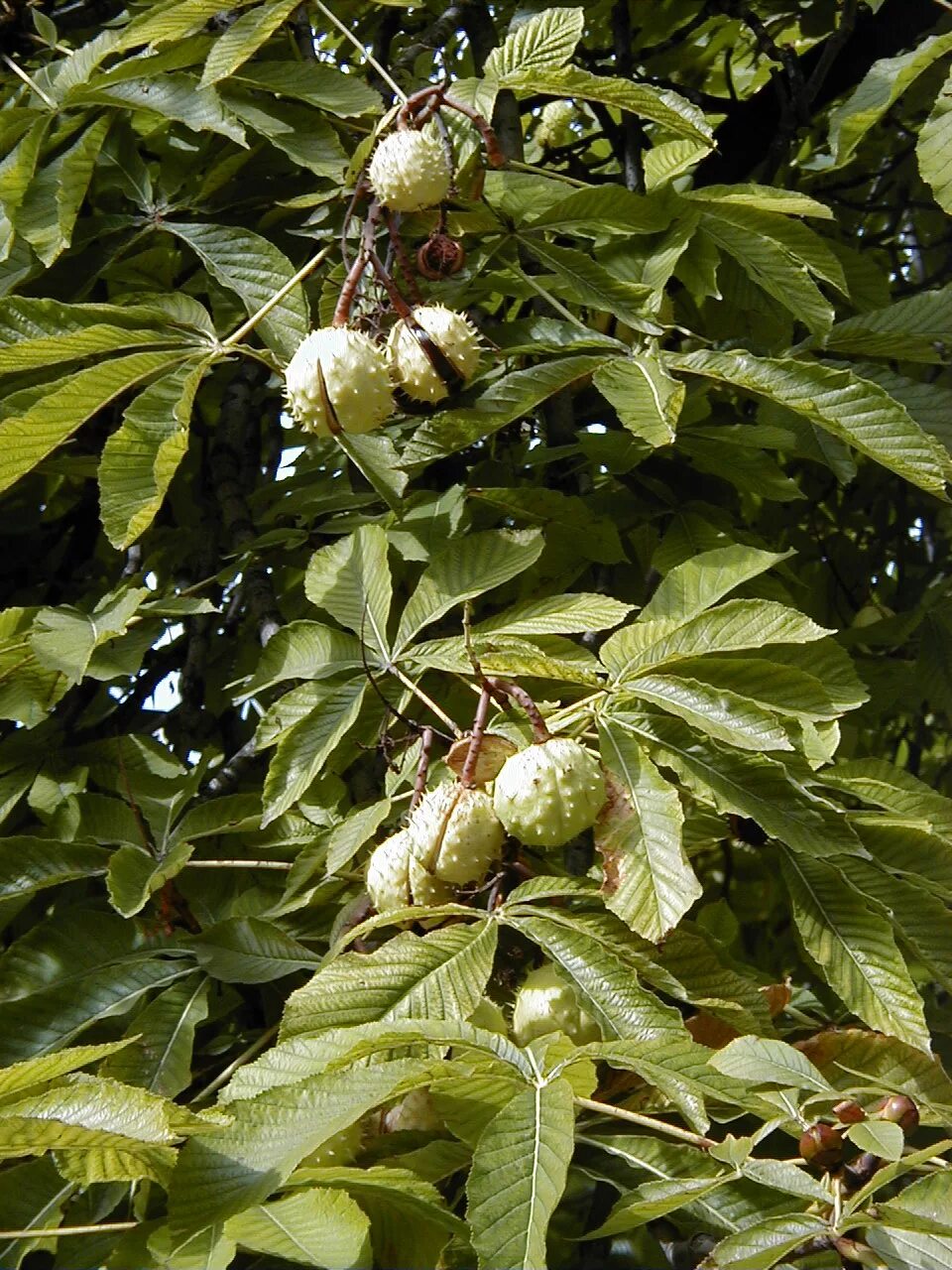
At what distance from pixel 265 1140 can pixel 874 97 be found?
47.1 inches

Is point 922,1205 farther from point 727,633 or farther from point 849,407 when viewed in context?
point 849,407

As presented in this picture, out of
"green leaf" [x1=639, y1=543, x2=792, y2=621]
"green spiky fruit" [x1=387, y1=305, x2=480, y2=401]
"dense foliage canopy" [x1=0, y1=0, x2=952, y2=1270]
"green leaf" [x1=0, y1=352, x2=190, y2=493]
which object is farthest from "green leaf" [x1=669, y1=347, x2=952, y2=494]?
"green leaf" [x1=0, y1=352, x2=190, y2=493]

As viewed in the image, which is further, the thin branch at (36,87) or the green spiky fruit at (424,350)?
the thin branch at (36,87)

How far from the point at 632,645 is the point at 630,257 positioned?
1.69 feet

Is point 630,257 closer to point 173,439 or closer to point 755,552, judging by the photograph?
point 755,552

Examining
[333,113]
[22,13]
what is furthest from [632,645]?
[22,13]

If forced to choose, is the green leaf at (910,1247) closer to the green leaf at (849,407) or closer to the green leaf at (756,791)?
the green leaf at (756,791)

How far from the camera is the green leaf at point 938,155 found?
4.39 feet

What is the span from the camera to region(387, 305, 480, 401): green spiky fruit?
125 cm

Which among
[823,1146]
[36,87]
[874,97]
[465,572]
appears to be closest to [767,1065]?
[823,1146]

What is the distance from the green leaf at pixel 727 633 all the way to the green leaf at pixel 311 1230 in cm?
48

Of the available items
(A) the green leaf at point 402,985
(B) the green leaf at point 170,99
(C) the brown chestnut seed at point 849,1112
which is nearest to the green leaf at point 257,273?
(B) the green leaf at point 170,99

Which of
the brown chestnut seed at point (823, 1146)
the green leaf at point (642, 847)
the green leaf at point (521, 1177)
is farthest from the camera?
the green leaf at point (642, 847)

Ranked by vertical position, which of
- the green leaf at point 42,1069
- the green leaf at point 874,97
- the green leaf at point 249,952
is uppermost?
the green leaf at point 874,97
